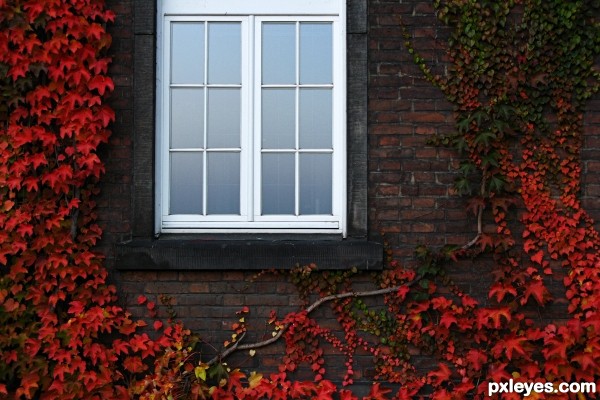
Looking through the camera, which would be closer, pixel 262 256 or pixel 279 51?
pixel 262 256

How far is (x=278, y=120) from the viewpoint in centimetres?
498

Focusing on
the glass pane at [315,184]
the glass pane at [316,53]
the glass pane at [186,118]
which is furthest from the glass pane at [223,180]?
the glass pane at [316,53]

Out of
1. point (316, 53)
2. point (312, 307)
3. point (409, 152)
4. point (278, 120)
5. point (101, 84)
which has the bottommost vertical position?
point (312, 307)

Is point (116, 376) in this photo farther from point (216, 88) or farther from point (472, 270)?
point (472, 270)

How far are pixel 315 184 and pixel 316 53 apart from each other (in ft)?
3.16

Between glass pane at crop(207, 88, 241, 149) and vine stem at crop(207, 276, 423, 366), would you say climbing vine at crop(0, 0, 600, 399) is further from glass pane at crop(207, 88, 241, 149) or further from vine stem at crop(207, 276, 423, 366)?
glass pane at crop(207, 88, 241, 149)

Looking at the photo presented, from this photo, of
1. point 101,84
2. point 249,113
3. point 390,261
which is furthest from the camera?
point 249,113

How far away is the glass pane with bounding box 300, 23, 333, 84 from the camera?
4.98 m

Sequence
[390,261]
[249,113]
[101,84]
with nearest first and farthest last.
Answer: [101,84], [390,261], [249,113]

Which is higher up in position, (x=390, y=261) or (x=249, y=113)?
(x=249, y=113)

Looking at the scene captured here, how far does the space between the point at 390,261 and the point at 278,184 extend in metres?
0.98

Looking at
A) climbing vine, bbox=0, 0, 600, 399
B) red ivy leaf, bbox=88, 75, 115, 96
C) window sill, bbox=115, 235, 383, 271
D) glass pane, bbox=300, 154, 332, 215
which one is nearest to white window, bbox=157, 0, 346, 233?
glass pane, bbox=300, 154, 332, 215

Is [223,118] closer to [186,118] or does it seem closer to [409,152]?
[186,118]

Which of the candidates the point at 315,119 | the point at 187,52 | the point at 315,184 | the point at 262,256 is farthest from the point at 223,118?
the point at 262,256
